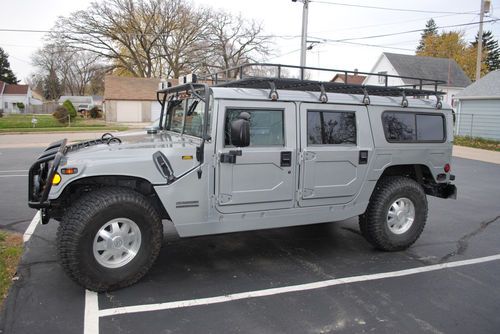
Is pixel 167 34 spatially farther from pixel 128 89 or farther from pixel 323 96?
pixel 323 96

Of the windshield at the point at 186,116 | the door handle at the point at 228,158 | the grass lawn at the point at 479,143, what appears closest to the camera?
the door handle at the point at 228,158

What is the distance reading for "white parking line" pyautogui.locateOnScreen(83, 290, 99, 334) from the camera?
341cm

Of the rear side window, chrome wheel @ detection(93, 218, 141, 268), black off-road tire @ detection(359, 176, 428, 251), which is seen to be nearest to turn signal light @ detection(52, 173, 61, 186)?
chrome wheel @ detection(93, 218, 141, 268)

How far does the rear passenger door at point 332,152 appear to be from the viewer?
4.79m

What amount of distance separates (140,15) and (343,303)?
48.8 m

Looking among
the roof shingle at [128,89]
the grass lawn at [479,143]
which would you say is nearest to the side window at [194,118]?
the grass lawn at [479,143]

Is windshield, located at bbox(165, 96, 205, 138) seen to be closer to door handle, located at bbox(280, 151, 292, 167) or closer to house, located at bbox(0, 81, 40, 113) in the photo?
door handle, located at bbox(280, 151, 292, 167)

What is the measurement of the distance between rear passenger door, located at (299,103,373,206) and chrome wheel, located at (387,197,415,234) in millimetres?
690

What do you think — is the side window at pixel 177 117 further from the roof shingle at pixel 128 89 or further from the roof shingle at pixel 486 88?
the roof shingle at pixel 128 89

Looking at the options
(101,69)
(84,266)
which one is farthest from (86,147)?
(101,69)

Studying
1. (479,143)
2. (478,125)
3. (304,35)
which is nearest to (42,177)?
(304,35)

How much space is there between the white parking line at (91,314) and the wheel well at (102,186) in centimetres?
92

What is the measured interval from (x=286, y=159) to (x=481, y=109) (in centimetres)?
2421

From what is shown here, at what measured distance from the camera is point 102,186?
4.20 m
